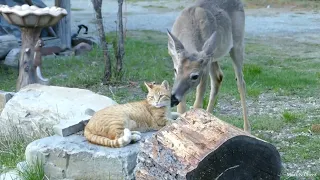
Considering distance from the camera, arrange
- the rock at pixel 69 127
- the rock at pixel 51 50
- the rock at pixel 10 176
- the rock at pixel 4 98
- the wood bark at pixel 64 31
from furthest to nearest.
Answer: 1. the wood bark at pixel 64 31
2. the rock at pixel 51 50
3. the rock at pixel 4 98
4. the rock at pixel 69 127
5. the rock at pixel 10 176

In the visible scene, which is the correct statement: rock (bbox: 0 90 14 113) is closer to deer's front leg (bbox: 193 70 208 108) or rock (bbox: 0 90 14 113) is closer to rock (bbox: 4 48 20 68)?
deer's front leg (bbox: 193 70 208 108)

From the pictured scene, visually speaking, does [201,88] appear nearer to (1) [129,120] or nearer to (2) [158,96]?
(2) [158,96]

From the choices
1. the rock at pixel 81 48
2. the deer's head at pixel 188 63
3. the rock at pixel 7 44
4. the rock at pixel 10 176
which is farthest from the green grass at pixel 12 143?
the rock at pixel 81 48

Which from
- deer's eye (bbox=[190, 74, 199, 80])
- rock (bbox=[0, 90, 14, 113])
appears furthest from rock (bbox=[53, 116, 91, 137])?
rock (bbox=[0, 90, 14, 113])

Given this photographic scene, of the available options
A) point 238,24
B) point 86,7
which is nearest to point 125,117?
point 238,24

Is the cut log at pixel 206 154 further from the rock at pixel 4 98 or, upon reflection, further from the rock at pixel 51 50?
the rock at pixel 51 50

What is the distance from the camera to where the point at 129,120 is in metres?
6.67

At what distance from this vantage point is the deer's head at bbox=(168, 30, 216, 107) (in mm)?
8055

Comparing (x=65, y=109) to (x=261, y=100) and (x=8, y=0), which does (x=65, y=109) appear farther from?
(x=8, y=0)

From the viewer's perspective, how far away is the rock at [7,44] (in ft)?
46.1

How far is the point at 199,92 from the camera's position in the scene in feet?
29.8

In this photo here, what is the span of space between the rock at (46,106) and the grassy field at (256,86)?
37 cm

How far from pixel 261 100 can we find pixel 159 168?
5.76 metres

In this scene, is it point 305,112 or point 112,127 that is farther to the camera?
point 305,112
